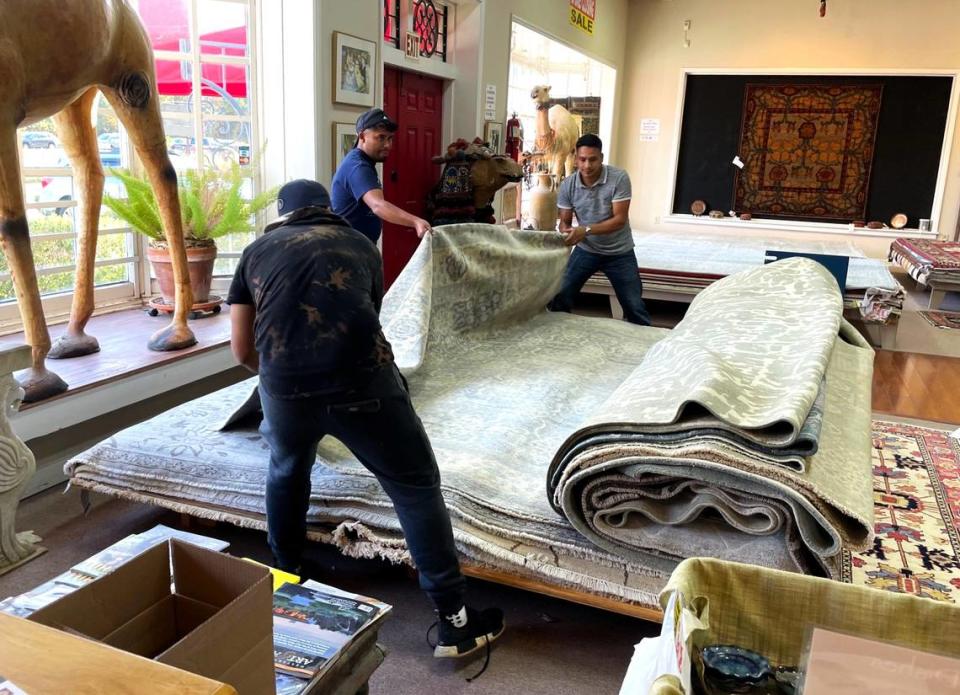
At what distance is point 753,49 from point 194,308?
29.2 feet

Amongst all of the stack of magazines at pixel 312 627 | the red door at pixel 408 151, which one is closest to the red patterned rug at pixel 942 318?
the red door at pixel 408 151

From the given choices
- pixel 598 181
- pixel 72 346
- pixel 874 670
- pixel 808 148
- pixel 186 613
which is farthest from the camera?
pixel 808 148

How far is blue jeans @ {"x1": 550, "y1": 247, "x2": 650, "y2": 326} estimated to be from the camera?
4891 mm

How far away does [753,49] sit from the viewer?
10438 millimetres

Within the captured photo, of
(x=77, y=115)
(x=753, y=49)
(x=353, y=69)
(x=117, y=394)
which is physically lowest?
(x=117, y=394)

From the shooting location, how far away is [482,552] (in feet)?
6.94

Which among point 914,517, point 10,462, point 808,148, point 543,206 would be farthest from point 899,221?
point 10,462

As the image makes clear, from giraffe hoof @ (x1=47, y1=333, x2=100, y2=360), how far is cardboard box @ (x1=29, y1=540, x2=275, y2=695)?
2.22 meters

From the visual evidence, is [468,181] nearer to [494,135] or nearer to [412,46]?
[412,46]

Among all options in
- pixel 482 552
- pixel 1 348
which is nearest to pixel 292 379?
pixel 482 552

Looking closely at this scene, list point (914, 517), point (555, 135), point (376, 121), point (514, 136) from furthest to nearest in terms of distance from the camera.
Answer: point (555, 135), point (514, 136), point (376, 121), point (914, 517)

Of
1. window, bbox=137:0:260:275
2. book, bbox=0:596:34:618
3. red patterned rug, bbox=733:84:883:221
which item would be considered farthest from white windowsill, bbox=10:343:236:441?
red patterned rug, bbox=733:84:883:221

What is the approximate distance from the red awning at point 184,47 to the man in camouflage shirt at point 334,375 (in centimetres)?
275

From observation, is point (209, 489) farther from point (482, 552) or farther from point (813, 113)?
point (813, 113)
